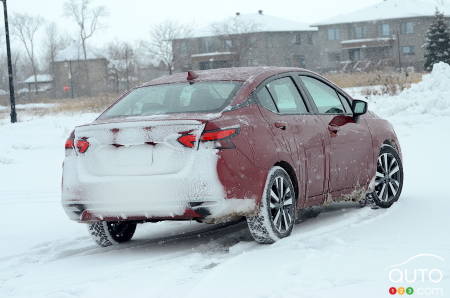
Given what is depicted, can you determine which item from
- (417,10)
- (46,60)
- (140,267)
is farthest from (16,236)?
(46,60)

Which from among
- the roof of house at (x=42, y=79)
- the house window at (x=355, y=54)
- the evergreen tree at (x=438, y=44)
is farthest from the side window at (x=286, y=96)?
the roof of house at (x=42, y=79)

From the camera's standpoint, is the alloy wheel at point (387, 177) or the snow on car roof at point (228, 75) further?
the alloy wheel at point (387, 177)

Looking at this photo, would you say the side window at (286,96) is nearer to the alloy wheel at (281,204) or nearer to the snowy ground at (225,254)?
the alloy wheel at (281,204)

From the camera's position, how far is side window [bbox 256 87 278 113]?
265 inches

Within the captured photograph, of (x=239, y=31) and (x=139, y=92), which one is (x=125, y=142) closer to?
(x=139, y=92)

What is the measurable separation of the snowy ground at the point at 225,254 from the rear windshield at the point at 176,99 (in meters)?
1.19

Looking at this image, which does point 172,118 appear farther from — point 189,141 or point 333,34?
point 333,34

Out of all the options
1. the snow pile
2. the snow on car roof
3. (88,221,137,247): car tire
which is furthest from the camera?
the snow pile

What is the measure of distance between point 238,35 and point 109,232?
7356 cm

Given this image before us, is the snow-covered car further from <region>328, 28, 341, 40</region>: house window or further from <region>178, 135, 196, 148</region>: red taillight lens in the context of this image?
<region>328, 28, 341, 40</region>: house window

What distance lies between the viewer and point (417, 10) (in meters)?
85.9

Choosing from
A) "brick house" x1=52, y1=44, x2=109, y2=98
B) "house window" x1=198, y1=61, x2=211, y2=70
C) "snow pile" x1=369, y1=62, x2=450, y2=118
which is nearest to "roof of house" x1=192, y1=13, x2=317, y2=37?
"house window" x1=198, y1=61, x2=211, y2=70

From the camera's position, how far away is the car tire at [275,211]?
630 centimetres

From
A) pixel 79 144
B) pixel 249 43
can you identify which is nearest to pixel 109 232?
pixel 79 144
